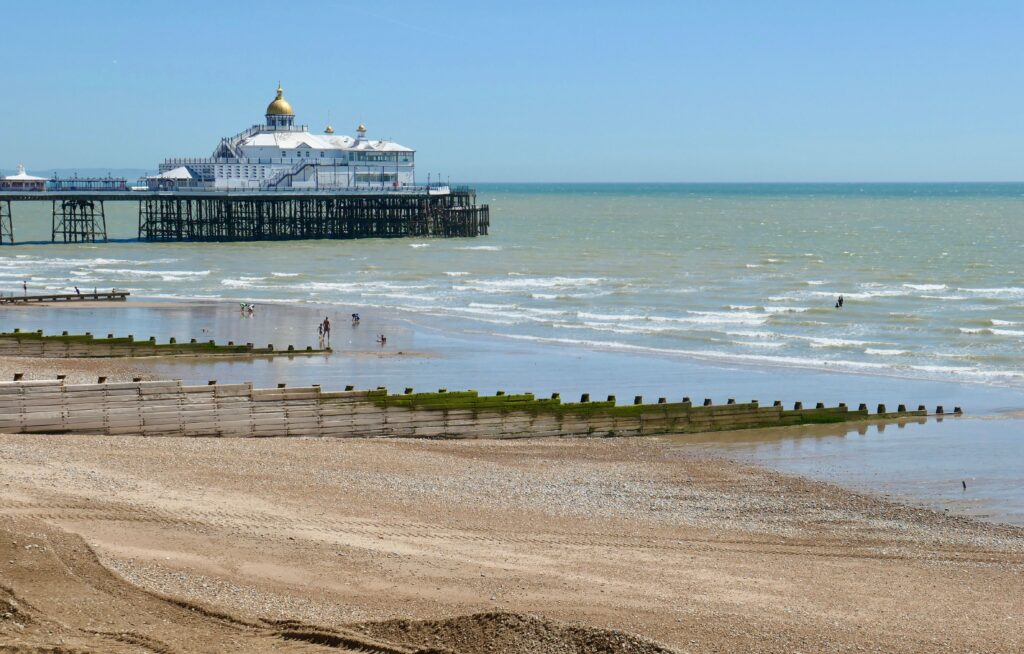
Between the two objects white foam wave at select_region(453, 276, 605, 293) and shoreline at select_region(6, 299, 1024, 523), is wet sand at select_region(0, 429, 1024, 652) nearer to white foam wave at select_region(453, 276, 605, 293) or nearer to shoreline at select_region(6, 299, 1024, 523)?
shoreline at select_region(6, 299, 1024, 523)

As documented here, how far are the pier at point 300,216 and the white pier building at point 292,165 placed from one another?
4.18 feet

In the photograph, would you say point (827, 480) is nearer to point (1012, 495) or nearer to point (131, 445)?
point (1012, 495)

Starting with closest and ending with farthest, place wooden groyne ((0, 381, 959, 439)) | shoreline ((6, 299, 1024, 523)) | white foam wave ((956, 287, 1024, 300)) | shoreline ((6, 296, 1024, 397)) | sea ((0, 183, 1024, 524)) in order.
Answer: wooden groyne ((0, 381, 959, 439))
shoreline ((6, 299, 1024, 523))
sea ((0, 183, 1024, 524))
shoreline ((6, 296, 1024, 397))
white foam wave ((956, 287, 1024, 300))

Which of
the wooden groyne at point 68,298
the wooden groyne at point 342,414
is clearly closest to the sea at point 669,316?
the wooden groyne at point 342,414

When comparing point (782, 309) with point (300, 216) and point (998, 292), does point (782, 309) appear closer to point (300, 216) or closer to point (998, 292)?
point (998, 292)

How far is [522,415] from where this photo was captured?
88.6 feet

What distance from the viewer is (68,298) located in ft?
176

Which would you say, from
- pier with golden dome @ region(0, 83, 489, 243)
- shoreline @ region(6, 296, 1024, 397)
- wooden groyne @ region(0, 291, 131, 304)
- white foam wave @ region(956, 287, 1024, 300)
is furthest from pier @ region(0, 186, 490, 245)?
white foam wave @ region(956, 287, 1024, 300)

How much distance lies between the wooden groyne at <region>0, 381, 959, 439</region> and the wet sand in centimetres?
74

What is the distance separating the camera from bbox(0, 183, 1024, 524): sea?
29906mm

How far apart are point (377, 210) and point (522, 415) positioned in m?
76.1

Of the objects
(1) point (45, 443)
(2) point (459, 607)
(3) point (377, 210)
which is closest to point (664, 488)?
(2) point (459, 607)

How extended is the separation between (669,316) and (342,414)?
2917cm

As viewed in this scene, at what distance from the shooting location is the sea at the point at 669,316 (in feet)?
98.1
